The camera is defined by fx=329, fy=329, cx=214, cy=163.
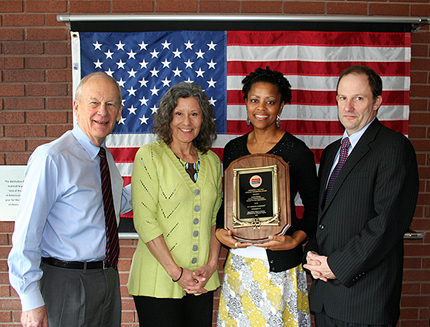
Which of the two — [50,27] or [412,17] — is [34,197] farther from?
[412,17]

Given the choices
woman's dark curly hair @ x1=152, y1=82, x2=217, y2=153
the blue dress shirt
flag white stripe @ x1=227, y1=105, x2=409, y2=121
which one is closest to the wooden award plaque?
woman's dark curly hair @ x1=152, y1=82, x2=217, y2=153

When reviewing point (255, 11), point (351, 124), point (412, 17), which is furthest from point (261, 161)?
point (412, 17)

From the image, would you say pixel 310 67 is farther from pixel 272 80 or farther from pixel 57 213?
pixel 57 213

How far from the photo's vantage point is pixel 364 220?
180cm

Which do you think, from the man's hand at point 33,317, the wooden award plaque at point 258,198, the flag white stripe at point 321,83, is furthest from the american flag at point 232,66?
the man's hand at point 33,317

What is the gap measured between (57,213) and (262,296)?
4.38 feet

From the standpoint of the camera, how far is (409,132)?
10.3 ft

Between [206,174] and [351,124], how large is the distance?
37.9 inches

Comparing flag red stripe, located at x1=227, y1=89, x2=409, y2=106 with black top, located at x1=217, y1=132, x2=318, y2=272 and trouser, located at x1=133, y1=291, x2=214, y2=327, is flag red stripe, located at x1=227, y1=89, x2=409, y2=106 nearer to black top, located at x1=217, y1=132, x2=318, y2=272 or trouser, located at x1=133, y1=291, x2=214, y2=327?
black top, located at x1=217, y1=132, x2=318, y2=272

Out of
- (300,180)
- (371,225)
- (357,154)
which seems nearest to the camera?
(371,225)

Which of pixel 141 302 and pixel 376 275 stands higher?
pixel 376 275

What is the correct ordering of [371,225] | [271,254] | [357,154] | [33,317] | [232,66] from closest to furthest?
[33,317] → [371,225] → [357,154] → [271,254] → [232,66]

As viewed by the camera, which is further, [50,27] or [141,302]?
[50,27]

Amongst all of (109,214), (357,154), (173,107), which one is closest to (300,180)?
(357,154)
